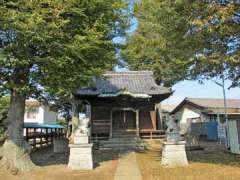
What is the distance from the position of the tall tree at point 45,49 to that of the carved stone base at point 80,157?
1.74 m

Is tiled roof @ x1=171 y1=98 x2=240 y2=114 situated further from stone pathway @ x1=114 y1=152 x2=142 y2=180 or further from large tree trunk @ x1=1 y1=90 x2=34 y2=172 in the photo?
large tree trunk @ x1=1 y1=90 x2=34 y2=172

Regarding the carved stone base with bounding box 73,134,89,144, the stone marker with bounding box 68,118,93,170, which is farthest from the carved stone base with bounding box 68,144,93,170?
the carved stone base with bounding box 73,134,89,144

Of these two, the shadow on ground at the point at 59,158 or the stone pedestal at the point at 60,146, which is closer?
the shadow on ground at the point at 59,158

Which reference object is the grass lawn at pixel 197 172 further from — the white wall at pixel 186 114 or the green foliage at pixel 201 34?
the white wall at pixel 186 114

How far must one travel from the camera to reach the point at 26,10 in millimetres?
12141

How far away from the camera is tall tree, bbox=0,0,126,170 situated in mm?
11727

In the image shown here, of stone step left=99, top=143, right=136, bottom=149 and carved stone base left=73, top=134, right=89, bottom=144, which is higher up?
carved stone base left=73, top=134, right=89, bottom=144

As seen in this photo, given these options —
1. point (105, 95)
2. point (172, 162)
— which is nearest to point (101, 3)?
point (172, 162)

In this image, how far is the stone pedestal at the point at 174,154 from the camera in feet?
48.9

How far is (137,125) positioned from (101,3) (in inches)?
592

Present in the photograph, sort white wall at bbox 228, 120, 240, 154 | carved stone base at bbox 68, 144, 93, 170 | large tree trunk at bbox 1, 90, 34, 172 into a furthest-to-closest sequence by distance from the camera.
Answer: white wall at bbox 228, 120, 240, 154 → carved stone base at bbox 68, 144, 93, 170 → large tree trunk at bbox 1, 90, 34, 172

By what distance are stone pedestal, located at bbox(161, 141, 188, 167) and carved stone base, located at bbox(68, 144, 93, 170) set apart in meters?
3.27

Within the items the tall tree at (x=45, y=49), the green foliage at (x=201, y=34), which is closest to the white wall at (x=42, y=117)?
the tall tree at (x=45, y=49)

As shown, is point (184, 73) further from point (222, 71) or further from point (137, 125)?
point (137, 125)
